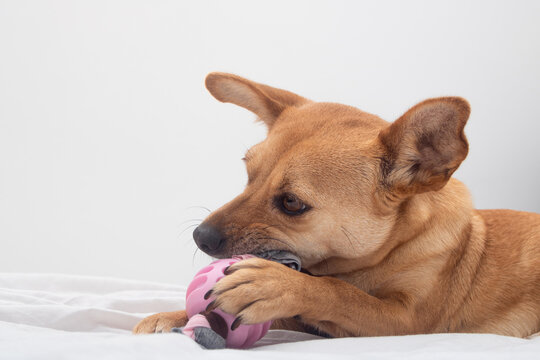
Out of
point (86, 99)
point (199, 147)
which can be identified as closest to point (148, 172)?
point (199, 147)

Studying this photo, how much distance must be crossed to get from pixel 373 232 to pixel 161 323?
2.72 ft

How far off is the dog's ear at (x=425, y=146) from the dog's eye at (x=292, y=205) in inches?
13.5

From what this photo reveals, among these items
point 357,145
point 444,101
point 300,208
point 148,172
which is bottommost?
point 148,172

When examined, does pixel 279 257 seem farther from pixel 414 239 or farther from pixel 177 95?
pixel 177 95

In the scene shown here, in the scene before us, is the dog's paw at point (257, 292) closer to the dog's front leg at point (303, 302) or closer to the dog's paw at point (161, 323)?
the dog's front leg at point (303, 302)

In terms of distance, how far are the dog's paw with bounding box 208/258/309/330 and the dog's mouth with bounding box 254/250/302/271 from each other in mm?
204

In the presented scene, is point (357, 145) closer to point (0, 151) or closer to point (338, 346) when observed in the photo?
point (338, 346)

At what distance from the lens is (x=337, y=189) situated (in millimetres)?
2086

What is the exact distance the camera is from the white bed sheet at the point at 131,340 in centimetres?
134

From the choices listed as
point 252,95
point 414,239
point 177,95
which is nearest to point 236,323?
point 414,239

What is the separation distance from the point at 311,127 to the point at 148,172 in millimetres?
3169

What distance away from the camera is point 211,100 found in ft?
17.3

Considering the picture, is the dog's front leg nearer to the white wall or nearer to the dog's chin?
the dog's chin

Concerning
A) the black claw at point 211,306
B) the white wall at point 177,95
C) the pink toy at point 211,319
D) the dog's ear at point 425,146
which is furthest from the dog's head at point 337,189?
the white wall at point 177,95
